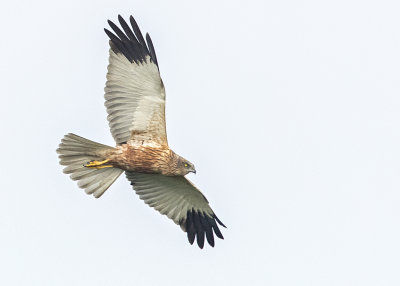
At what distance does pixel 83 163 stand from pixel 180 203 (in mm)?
2044

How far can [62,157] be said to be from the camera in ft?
53.7

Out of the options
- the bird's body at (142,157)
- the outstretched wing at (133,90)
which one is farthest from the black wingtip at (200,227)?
the outstretched wing at (133,90)

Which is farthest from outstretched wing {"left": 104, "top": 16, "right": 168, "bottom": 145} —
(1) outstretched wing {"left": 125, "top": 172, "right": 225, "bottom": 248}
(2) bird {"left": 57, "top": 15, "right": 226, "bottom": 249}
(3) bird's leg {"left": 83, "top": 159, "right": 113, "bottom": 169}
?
(1) outstretched wing {"left": 125, "top": 172, "right": 225, "bottom": 248}

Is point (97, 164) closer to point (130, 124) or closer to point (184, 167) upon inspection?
point (130, 124)

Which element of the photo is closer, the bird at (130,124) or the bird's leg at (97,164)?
the bird at (130,124)

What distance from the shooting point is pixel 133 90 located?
1611 cm

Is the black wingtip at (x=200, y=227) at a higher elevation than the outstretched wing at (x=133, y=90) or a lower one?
lower

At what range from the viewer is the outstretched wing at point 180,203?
17219 millimetres

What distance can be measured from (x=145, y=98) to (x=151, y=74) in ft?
1.36

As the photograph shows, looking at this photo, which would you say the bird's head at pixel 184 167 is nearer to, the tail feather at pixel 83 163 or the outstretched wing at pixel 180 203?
the outstretched wing at pixel 180 203

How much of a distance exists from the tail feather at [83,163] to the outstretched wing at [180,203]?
532 millimetres

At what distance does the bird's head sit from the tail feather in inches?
48.0

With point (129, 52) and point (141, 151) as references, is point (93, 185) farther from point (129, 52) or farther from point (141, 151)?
point (129, 52)

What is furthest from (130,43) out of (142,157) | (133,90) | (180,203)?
(180,203)
